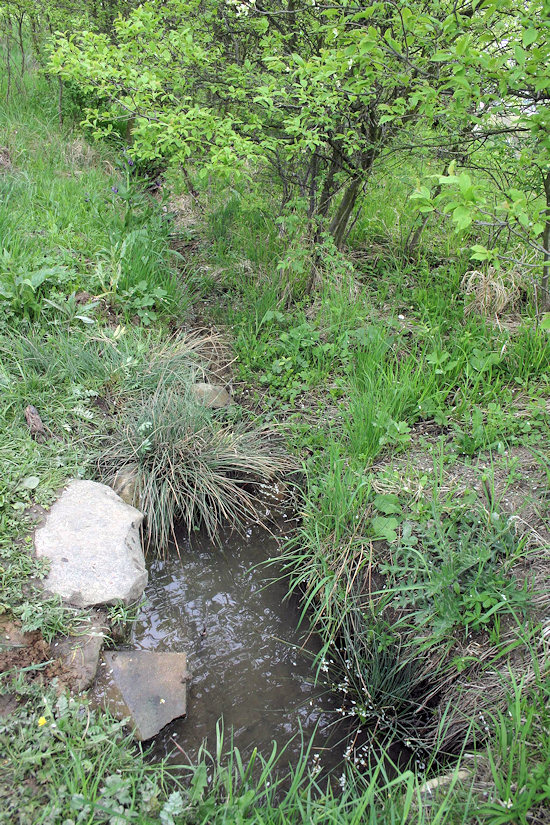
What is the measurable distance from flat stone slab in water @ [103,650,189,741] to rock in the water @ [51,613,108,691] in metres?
0.07

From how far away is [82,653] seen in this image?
6.97 ft

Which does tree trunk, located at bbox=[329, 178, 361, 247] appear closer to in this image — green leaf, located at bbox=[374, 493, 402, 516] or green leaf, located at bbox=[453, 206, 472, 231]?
green leaf, located at bbox=[453, 206, 472, 231]

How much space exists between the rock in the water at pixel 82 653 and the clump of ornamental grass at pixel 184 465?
77cm

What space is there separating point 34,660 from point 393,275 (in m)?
3.55

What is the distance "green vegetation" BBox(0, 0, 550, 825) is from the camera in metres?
1.89

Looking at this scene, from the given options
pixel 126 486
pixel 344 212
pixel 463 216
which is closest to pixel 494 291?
pixel 344 212

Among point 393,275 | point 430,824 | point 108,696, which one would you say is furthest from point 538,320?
point 108,696

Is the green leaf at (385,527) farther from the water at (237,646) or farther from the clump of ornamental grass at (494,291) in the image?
the clump of ornamental grass at (494,291)

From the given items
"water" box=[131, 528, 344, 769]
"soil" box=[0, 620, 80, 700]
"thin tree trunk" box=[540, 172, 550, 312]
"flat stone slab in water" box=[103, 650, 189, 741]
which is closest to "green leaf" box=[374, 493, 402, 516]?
"water" box=[131, 528, 344, 769]

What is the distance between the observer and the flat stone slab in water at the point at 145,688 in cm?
207

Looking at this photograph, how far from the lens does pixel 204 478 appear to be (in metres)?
3.12

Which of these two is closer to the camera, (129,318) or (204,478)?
(204,478)

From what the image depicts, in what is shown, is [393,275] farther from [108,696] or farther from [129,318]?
[108,696]

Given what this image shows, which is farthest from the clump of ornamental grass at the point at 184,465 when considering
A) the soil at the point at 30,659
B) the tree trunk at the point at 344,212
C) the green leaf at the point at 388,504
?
the tree trunk at the point at 344,212
